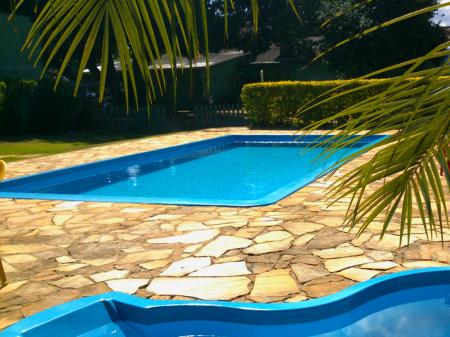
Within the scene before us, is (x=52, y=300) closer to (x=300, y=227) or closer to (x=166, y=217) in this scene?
(x=166, y=217)

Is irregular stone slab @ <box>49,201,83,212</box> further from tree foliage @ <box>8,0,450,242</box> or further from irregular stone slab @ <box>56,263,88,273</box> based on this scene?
tree foliage @ <box>8,0,450,242</box>

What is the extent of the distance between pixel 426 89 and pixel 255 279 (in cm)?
348

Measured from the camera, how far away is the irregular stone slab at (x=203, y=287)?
4055 millimetres

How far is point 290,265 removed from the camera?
15.1 ft

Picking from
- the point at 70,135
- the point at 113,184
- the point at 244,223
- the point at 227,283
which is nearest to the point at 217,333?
the point at 227,283

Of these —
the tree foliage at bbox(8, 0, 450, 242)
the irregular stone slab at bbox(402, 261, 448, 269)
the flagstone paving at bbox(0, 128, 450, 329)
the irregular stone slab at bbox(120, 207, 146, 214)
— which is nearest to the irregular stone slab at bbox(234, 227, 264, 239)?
the flagstone paving at bbox(0, 128, 450, 329)

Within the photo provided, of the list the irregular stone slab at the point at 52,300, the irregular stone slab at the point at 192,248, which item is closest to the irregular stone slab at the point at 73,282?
the irregular stone slab at the point at 52,300

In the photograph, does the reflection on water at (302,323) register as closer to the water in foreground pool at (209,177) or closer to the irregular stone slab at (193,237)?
the irregular stone slab at (193,237)

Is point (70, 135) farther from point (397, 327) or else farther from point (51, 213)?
point (397, 327)

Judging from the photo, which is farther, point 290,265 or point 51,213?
point 51,213

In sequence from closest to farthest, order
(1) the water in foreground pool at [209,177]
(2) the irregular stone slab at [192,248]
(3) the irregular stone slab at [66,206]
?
1. (2) the irregular stone slab at [192,248]
2. (3) the irregular stone slab at [66,206]
3. (1) the water in foreground pool at [209,177]

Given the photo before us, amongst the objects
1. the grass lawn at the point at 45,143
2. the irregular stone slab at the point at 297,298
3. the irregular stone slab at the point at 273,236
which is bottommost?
the irregular stone slab at the point at 297,298

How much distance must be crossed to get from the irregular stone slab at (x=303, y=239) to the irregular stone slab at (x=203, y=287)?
107 cm

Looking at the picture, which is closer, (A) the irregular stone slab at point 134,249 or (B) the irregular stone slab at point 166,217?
(A) the irregular stone slab at point 134,249
